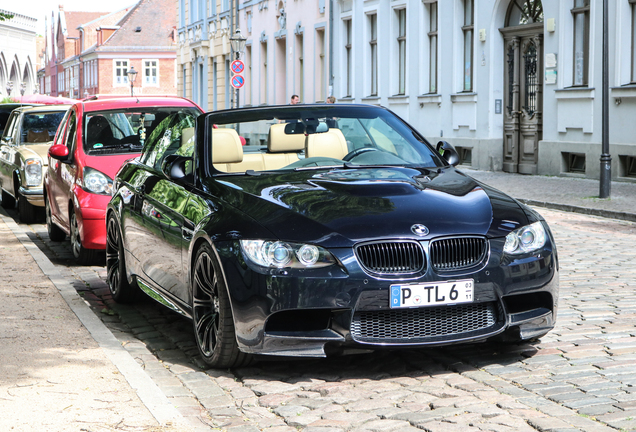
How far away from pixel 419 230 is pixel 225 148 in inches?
76.2

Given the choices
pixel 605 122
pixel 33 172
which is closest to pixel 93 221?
pixel 33 172

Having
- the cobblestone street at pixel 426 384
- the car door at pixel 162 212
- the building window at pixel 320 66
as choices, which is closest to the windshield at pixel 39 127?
the car door at pixel 162 212

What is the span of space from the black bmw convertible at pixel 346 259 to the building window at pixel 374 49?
2390 centimetres

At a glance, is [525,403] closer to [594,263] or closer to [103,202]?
[594,263]

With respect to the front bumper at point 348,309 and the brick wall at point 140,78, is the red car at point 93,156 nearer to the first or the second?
the front bumper at point 348,309

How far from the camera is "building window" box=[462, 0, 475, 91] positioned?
24.0 metres

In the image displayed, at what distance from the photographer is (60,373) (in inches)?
210

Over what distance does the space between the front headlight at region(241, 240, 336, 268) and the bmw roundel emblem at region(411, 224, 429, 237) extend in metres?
0.45

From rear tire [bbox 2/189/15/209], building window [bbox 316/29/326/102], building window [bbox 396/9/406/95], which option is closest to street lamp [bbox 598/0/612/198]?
rear tire [bbox 2/189/15/209]

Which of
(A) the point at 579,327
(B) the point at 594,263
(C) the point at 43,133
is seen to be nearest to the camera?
(A) the point at 579,327

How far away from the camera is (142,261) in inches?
275

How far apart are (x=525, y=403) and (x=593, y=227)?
8206 mm

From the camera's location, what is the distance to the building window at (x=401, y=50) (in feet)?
91.4

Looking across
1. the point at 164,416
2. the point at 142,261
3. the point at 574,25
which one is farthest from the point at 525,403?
the point at 574,25
